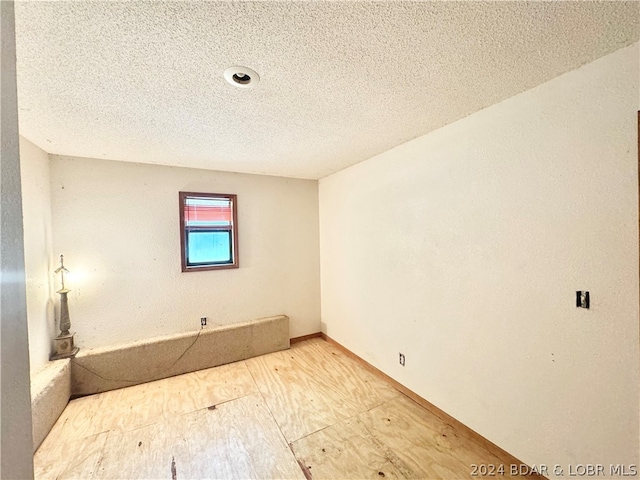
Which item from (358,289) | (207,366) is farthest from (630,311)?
(207,366)

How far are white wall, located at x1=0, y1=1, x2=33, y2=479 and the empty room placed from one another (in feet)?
0.03

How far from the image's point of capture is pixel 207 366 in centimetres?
292

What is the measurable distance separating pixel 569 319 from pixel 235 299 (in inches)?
124

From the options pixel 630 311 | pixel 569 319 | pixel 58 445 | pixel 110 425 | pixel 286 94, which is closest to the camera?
pixel 630 311

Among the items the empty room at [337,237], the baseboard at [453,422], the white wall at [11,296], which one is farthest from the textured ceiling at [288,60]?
the baseboard at [453,422]

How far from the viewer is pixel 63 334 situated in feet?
8.00

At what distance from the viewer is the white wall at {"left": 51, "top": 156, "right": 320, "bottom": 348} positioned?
2557 mm

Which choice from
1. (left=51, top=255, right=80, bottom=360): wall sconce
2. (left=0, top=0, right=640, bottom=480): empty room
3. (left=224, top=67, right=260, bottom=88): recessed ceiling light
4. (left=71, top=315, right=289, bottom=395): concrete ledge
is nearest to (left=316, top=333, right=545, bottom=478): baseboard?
(left=0, top=0, right=640, bottom=480): empty room

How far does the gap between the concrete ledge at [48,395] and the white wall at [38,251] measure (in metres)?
0.12

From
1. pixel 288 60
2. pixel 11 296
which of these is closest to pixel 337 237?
pixel 288 60

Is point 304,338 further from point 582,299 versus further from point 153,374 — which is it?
point 582,299

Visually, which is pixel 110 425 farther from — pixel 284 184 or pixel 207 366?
pixel 284 184

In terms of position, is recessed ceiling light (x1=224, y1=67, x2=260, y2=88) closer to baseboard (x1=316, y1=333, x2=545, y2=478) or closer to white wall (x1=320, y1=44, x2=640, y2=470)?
white wall (x1=320, y1=44, x2=640, y2=470)

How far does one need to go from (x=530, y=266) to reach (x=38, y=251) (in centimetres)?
383
